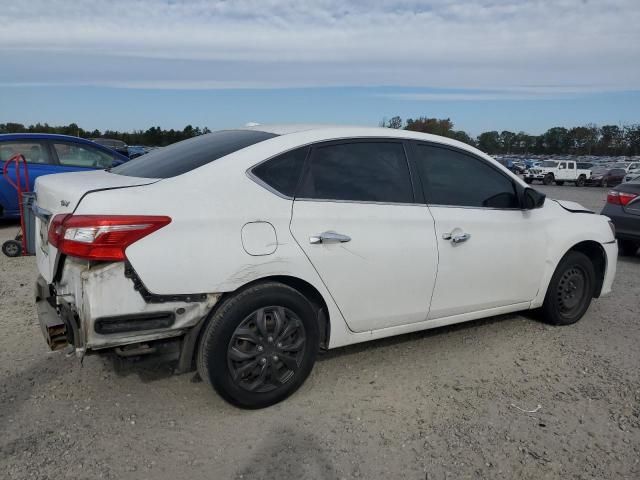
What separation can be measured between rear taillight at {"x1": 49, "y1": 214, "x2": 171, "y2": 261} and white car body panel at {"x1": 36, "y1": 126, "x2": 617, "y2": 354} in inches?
1.6

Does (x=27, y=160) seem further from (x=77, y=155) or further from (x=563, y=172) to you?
(x=563, y=172)

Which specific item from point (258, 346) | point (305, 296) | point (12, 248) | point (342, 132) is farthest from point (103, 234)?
point (12, 248)

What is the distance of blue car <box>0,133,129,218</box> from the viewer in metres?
9.02

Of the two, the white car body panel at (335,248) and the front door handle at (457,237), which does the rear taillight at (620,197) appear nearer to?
the white car body panel at (335,248)

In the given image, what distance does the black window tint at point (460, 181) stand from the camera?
371cm

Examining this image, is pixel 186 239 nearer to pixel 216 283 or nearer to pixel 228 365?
pixel 216 283

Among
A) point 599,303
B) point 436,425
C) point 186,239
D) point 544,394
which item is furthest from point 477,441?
point 599,303

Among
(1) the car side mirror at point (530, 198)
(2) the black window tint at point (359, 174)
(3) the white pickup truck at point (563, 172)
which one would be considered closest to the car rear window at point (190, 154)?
(2) the black window tint at point (359, 174)

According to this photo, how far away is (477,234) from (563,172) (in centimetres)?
3454

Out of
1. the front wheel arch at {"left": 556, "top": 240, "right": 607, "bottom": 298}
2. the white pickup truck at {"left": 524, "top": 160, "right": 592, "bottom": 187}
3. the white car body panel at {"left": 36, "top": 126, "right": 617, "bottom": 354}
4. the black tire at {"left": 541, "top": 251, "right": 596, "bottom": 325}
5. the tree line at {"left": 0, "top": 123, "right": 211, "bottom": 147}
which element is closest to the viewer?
the white car body panel at {"left": 36, "top": 126, "right": 617, "bottom": 354}

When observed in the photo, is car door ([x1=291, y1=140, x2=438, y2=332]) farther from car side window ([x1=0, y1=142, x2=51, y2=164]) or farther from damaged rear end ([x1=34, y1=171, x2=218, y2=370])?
car side window ([x1=0, y1=142, x2=51, y2=164])

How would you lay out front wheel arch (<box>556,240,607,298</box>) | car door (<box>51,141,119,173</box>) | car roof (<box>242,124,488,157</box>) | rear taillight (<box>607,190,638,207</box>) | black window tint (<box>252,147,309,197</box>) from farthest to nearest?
car door (<box>51,141,119,173</box>), rear taillight (<box>607,190,638,207</box>), front wheel arch (<box>556,240,607,298</box>), car roof (<box>242,124,488,157</box>), black window tint (<box>252,147,309,197</box>)

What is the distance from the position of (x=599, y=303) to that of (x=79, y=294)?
4.99 m

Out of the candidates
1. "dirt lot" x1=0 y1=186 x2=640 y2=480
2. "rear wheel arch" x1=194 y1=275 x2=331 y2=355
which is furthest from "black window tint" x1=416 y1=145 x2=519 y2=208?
"dirt lot" x1=0 y1=186 x2=640 y2=480
